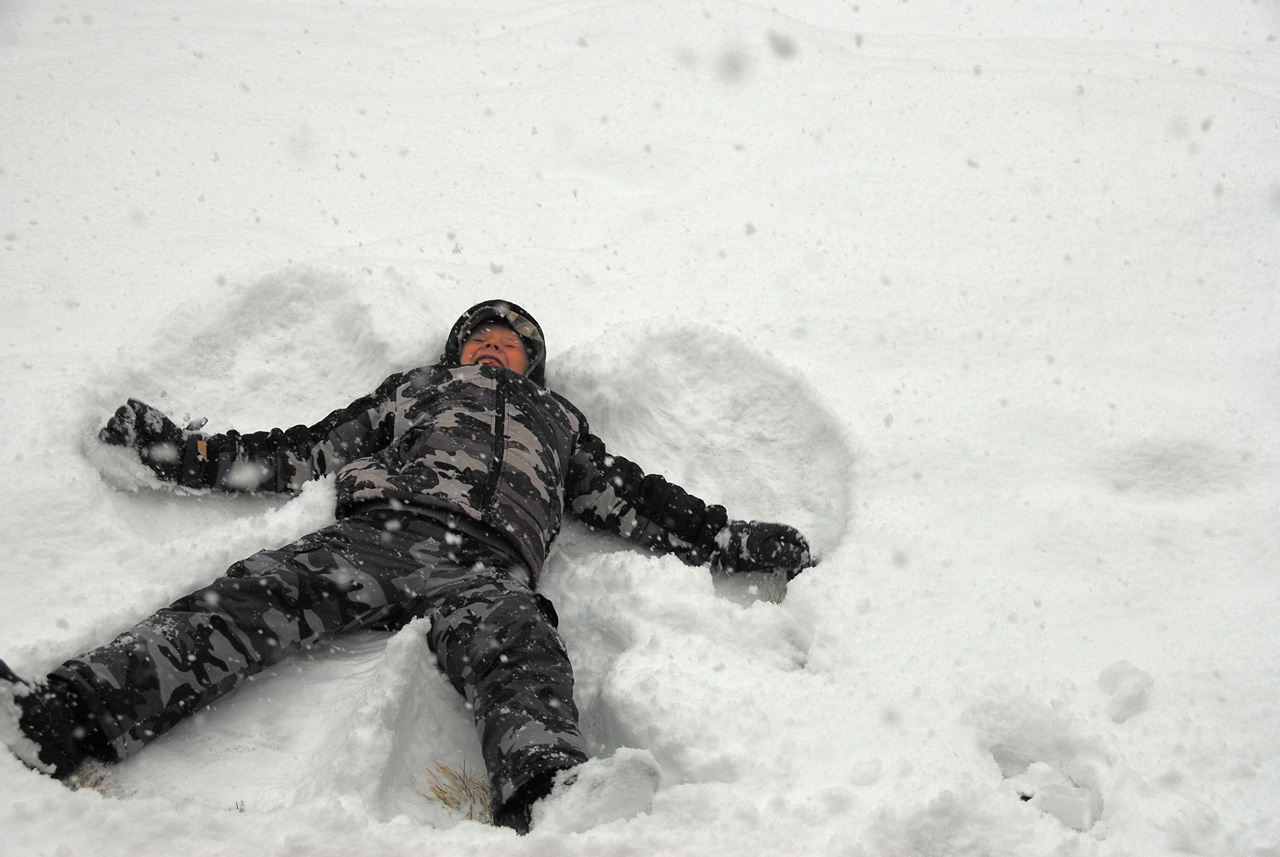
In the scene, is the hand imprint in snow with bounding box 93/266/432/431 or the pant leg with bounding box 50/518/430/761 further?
the hand imprint in snow with bounding box 93/266/432/431

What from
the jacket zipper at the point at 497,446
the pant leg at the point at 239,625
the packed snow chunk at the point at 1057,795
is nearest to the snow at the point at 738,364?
the packed snow chunk at the point at 1057,795

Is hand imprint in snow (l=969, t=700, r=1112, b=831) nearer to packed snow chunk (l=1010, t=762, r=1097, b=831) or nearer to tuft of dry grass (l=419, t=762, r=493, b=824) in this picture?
packed snow chunk (l=1010, t=762, r=1097, b=831)

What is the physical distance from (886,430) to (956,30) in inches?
178

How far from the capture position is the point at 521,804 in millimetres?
1810

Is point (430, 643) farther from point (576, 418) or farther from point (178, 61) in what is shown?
point (178, 61)

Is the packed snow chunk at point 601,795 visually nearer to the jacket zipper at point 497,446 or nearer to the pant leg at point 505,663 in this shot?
the pant leg at point 505,663

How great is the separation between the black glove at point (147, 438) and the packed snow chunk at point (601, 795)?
1.97 m

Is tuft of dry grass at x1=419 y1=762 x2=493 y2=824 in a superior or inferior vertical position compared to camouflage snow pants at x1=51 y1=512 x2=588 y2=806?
inferior

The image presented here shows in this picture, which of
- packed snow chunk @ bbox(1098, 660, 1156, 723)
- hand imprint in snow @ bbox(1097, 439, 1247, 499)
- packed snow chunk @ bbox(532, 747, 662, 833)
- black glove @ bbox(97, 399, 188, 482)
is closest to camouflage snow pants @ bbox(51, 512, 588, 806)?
packed snow chunk @ bbox(532, 747, 662, 833)

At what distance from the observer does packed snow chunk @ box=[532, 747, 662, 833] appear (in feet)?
5.44

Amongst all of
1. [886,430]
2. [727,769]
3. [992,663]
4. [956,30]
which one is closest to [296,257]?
[886,430]

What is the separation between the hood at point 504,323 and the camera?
342cm

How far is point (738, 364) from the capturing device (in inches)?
141

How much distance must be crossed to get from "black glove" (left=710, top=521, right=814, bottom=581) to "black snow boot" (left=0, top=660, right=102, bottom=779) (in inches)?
77.4
